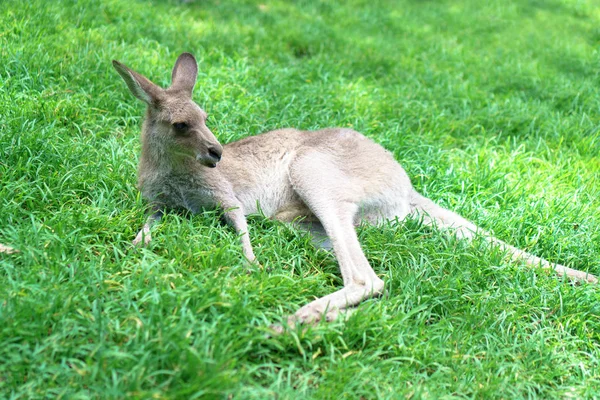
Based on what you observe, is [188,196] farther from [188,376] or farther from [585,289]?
[585,289]

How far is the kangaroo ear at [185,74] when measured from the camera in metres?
4.66

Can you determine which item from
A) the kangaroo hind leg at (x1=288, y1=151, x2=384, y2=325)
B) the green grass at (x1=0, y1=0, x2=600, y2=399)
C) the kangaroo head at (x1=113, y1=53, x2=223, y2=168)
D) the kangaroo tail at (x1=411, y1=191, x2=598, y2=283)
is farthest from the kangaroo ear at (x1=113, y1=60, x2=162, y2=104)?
the kangaroo tail at (x1=411, y1=191, x2=598, y2=283)

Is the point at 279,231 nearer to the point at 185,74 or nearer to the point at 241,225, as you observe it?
the point at 241,225

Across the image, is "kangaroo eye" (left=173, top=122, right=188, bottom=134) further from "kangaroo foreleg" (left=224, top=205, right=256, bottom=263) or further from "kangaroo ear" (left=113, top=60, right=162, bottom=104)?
"kangaroo foreleg" (left=224, top=205, right=256, bottom=263)

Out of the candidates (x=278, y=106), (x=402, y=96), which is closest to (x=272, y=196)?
(x=278, y=106)

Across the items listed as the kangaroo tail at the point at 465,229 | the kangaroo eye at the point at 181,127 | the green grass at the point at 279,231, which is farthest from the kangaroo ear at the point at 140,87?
the kangaroo tail at the point at 465,229

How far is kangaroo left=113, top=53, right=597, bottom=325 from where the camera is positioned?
4.17 m

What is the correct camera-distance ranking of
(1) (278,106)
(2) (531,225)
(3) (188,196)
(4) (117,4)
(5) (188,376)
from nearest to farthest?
1. (5) (188,376)
2. (3) (188,196)
3. (2) (531,225)
4. (1) (278,106)
5. (4) (117,4)

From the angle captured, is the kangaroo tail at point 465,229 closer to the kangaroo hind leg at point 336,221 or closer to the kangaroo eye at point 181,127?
the kangaroo hind leg at point 336,221

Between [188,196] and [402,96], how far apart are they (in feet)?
11.5

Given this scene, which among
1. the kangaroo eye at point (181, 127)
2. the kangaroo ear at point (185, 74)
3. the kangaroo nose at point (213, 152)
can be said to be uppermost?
the kangaroo ear at point (185, 74)

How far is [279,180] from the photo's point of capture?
475 centimetres

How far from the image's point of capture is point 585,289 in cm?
415

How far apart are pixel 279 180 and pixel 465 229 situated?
1.49m
